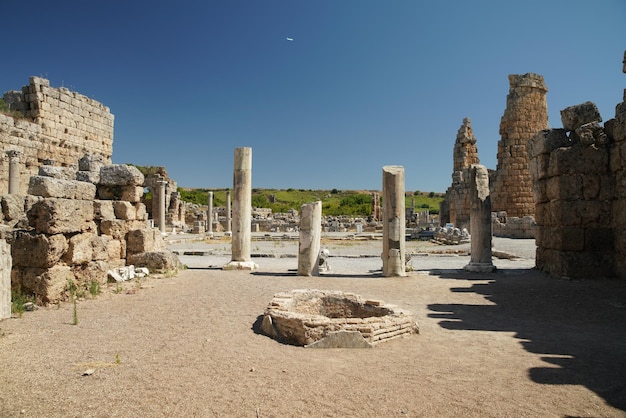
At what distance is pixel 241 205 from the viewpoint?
12.4 metres

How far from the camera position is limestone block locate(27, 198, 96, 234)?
718 centimetres

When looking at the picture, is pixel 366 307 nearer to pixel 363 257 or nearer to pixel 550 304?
pixel 550 304

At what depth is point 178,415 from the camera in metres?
3.27

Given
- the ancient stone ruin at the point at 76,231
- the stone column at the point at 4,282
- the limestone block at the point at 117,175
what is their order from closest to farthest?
the stone column at the point at 4,282
the ancient stone ruin at the point at 76,231
the limestone block at the point at 117,175

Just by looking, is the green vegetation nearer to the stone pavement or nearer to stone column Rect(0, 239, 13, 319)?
the stone pavement

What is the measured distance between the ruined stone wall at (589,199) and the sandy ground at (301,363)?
7.12ft

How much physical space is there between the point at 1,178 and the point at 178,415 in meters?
16.1

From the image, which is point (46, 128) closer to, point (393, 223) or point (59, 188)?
point (59, 188)

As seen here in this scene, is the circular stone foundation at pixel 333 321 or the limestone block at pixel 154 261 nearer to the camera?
the circular stone foundation at pixel 333 321

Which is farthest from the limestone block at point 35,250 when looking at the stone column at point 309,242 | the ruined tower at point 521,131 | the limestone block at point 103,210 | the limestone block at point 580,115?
the ruined tower at point 521,131

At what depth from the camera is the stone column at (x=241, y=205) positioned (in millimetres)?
12391

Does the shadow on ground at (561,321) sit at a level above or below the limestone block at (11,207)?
below

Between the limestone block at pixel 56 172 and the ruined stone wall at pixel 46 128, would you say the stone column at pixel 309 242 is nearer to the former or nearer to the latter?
the limestone block at pixel 56 172

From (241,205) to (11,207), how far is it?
19.2ft
